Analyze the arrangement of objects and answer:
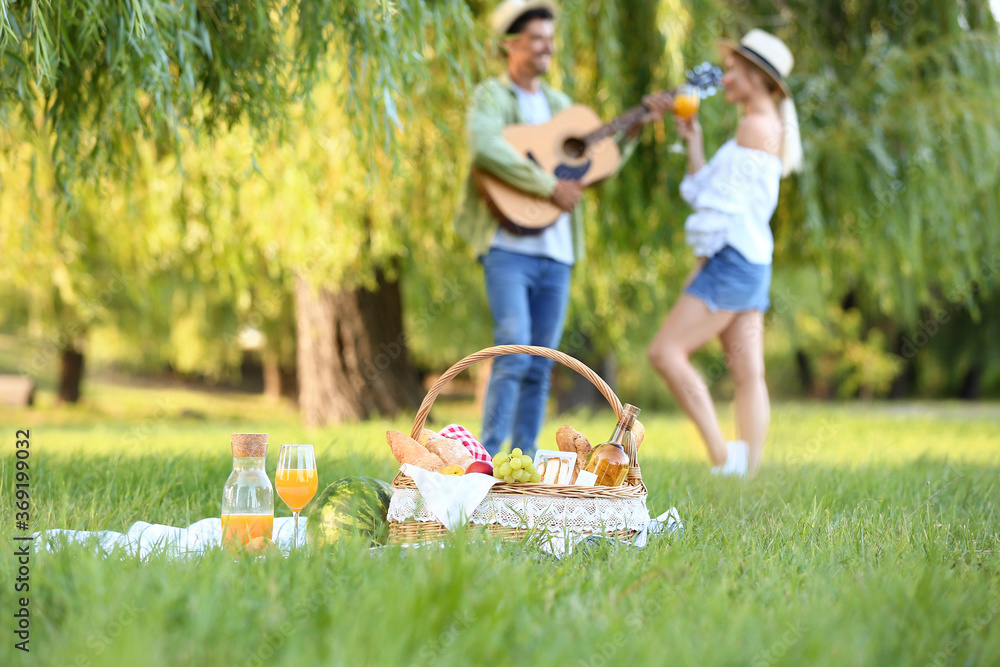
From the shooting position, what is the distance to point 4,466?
2617 mm

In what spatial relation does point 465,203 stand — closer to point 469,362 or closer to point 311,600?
point 469,362

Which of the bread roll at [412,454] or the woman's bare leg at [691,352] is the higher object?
the woman's bare leg at [691,352]

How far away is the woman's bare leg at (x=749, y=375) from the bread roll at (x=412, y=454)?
1880 millimetres

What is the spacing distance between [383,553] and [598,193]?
A: 3.92 meters

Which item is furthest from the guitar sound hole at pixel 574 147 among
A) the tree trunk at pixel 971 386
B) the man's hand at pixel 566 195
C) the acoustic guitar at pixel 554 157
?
the tree trunk at pixel 971 386

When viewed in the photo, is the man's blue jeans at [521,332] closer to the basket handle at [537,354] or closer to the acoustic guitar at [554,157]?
the acoustic guitar at [554,157]

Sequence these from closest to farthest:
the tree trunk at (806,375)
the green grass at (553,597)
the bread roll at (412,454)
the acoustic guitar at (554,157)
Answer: the green grass at (553,597) < the bread roll at (412,454) < the acoustic guitar at (554,157) < the tree trunk at (806,375)

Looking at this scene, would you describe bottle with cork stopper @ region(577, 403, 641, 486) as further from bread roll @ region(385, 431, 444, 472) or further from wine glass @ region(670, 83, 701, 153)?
wine glass @ region(670, 83, 701, 153)

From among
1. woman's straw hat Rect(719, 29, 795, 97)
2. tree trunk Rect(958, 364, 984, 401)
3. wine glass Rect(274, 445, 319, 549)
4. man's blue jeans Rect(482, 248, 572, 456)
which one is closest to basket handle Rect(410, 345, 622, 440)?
wine glass Rect(274, 445, 319, 549)

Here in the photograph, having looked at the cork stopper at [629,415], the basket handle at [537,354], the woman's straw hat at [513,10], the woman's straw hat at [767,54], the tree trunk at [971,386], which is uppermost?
the woman's straw hat at [513,10]

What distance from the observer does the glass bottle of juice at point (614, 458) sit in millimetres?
2184

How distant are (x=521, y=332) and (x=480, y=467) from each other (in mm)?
1327

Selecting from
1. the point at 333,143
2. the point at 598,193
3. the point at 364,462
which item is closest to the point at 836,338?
the point at 598,193

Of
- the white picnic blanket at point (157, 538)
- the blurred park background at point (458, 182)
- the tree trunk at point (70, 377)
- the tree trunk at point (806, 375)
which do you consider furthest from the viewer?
the tree trunk at point (806, 375)
